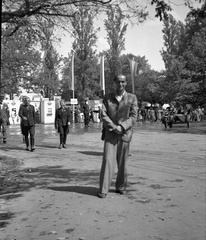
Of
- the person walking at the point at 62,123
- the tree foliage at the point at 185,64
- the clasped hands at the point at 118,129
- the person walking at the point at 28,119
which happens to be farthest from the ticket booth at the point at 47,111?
the clasped hands at the point at 118,129

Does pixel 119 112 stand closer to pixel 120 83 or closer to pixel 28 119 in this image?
pixel 120 83

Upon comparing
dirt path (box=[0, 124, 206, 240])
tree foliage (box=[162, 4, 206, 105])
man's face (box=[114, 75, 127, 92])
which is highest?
tree foliage (box=[162, 4, 206, 105])

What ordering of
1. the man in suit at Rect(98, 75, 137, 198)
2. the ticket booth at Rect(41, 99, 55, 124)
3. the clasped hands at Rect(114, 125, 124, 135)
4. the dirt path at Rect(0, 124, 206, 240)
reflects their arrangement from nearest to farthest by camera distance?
the dirt path at Rect(0, 124, 206, 240) < the clasped hands at Rect(114, 125, 124, 135) < the man in suit at Rect(98, 75, 137, 198) < the ticket booth at Rect(41, 99, 55, 124)

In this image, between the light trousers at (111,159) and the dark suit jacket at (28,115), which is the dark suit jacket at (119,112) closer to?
the light trousers at (111,159)

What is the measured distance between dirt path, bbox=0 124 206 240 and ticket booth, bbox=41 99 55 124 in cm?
2548

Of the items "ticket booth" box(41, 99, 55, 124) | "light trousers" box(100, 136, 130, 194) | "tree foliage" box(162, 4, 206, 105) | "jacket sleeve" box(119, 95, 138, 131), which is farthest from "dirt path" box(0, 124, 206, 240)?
"ticket booth" box(41, 99, 55, 124)

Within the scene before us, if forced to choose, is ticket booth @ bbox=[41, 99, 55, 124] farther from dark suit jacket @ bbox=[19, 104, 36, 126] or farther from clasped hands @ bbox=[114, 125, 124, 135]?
clasped hands @ bbox=[114, 125, 124, 135]

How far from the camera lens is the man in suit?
213 inches

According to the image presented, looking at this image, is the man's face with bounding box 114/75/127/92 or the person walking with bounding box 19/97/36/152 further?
the person walking with bounding box 19/97/36/152

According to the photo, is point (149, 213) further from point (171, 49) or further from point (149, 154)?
point (171, 49)

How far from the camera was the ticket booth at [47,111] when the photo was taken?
33781 mm

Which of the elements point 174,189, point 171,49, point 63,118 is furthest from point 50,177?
point 171,49

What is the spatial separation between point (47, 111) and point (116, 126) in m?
29.4

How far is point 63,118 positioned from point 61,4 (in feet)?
22.0
